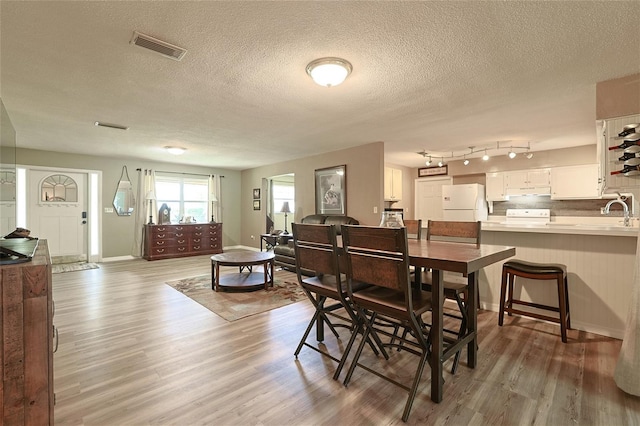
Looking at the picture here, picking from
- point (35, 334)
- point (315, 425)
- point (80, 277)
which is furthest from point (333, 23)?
point (80, 277)

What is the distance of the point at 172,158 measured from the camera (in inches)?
263

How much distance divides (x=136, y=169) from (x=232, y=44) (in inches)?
241

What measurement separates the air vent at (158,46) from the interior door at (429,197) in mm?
6616

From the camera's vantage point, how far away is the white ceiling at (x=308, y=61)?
5.70ft

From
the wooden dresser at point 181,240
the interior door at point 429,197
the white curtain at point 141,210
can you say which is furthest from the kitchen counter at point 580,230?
the white curtain at point 141,210

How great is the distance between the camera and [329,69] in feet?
7.43

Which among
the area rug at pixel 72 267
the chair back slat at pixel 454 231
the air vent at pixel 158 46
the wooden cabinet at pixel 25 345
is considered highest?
the air vent at pixel 158 46

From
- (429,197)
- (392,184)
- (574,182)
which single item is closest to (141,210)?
(392,184)

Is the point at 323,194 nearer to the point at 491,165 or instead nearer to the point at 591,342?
the point at 491,165

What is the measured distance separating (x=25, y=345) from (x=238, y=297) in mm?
2835

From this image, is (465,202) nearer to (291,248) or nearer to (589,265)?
(589,265)

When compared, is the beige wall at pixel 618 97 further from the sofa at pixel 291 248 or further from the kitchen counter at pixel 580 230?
the sofa at pixel 291 248

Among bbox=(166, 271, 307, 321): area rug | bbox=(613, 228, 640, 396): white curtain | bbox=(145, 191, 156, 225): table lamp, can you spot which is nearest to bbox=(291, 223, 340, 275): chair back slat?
bbox=(166, 271, 307, 321): area rug

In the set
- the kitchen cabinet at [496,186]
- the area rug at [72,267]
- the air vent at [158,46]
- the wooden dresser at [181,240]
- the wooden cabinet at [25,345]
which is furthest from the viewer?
the wooden dresser at [181,240]
